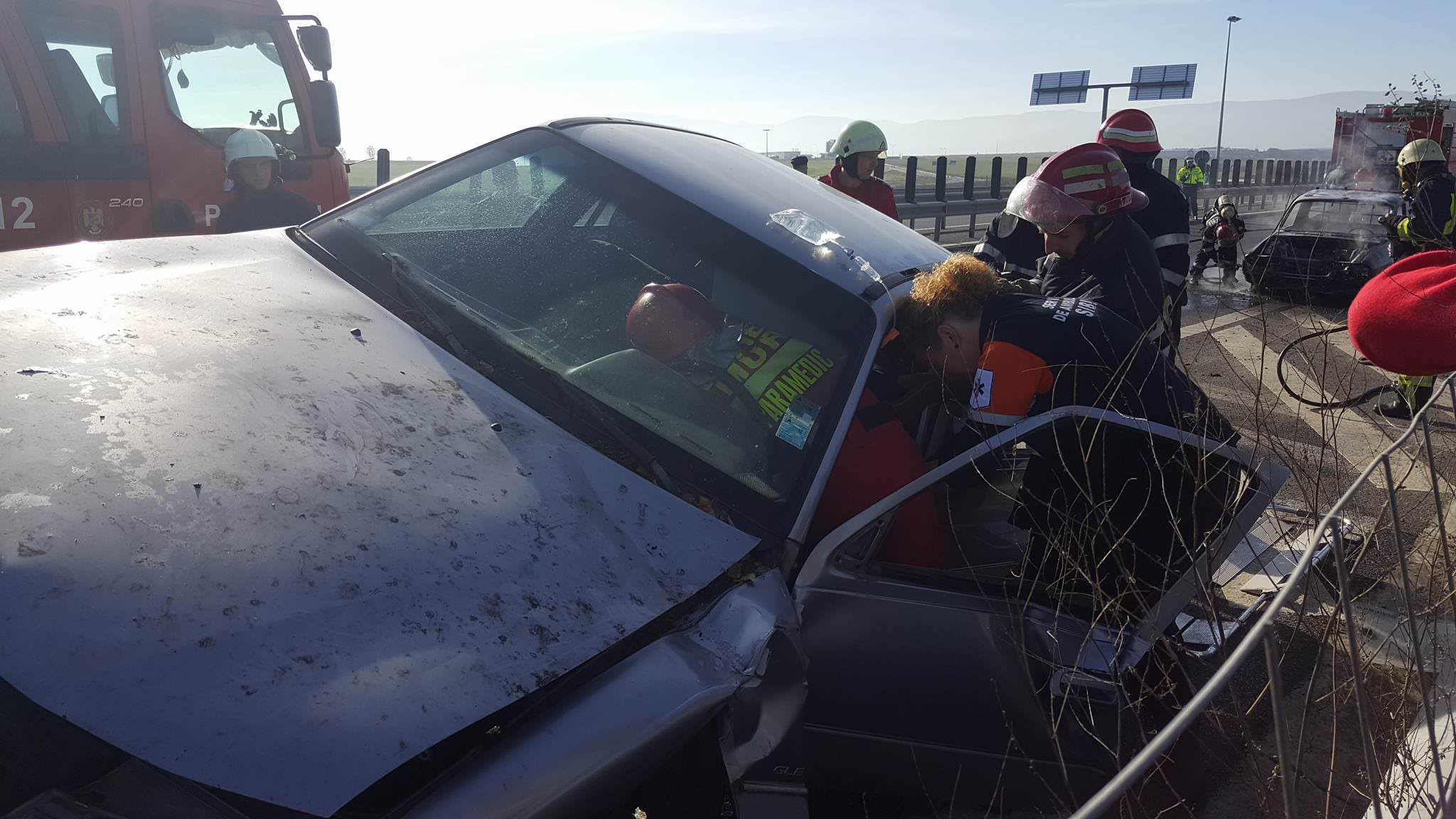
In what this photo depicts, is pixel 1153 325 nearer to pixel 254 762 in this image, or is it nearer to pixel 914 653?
pixel 914 653

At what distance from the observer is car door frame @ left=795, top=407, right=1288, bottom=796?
228 centimetres

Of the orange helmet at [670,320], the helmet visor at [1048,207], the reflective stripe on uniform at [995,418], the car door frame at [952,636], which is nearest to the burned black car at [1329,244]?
the helmet visor at [1048,207]

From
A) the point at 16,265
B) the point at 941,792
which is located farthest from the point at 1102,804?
the point at 16,265

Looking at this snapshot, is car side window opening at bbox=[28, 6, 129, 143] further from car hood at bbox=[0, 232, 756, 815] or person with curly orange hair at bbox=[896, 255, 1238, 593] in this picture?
person with curly orange hair at bbox=[896, 255, 1238, 593]

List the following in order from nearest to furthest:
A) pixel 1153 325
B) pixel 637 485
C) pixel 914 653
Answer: pixel 637 485 → pixel 914 653 → pixel 1153 325

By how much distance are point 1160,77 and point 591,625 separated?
128 ft

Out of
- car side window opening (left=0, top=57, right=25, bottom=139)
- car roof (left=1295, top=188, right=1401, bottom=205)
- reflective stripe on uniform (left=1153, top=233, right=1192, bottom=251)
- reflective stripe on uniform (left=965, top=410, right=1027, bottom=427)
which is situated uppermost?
car side window opening (left=0, top=57, right=25, bottom=139)

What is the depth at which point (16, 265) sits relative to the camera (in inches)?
103

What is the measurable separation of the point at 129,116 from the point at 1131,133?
5.77 m

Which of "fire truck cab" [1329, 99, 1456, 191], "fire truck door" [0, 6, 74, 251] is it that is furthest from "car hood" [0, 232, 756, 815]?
"fire truck cab" [1329, 99, 1456, 191]

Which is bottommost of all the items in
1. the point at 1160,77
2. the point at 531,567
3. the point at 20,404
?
the point at 531,567

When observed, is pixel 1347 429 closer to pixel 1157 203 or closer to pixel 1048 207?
pixel 1157 203

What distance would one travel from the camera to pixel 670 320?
2553 mm

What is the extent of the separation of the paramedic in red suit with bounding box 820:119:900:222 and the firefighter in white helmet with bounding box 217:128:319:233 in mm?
3127
